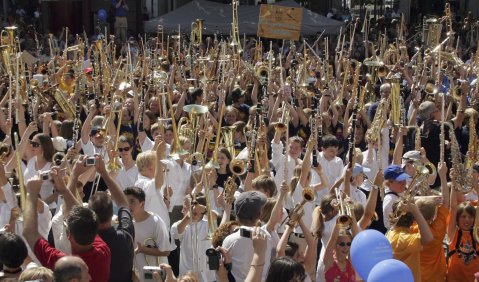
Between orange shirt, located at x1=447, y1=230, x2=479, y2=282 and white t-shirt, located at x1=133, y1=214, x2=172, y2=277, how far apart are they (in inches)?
78.8

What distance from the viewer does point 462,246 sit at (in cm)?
674

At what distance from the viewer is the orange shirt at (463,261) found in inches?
262

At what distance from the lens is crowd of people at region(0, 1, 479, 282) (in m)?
5.63

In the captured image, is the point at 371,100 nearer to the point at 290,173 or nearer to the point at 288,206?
the point at 290,173

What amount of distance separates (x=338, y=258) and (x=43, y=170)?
2.69m

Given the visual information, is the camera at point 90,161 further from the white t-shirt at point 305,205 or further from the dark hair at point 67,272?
the white t-shirt at point 305,205

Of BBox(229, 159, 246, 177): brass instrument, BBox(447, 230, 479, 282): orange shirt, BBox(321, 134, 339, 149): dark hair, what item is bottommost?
BBox(447, 230, 479, 282): orange shirt

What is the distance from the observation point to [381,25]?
26.1 m

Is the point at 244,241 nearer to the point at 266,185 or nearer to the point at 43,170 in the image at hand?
the point at 266,185

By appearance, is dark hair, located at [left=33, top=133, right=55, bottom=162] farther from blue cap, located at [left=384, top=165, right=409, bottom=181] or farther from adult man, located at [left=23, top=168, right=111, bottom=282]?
blue cap, located at [left=384, top=165, right=409, bottom=181]

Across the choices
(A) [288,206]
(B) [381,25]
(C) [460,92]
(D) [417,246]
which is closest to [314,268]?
(D) [417,246]

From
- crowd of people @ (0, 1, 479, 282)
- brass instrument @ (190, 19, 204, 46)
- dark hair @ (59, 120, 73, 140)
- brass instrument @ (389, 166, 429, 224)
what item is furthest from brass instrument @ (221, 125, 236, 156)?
brass instrument @ (190, 19, 204, 46)

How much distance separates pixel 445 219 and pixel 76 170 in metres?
2.61

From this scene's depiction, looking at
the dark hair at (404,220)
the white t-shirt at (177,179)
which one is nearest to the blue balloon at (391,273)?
the dark hair at (404,220)
